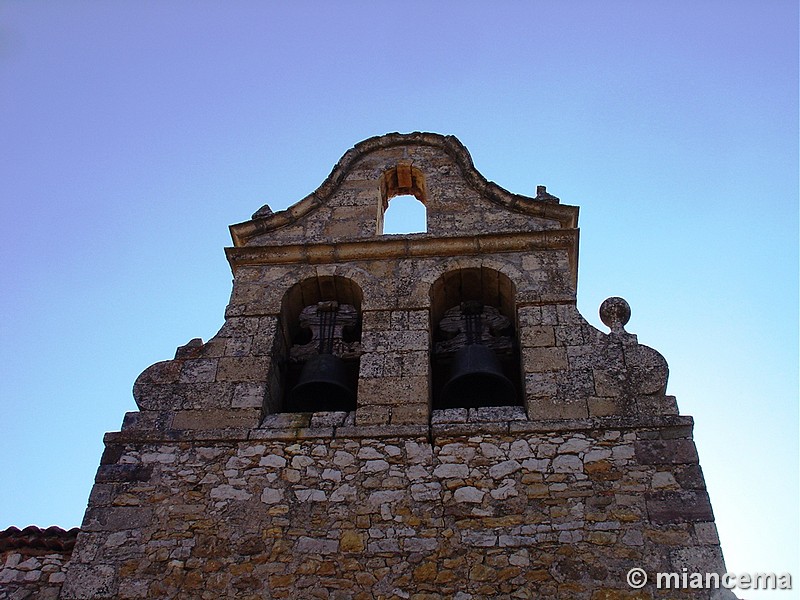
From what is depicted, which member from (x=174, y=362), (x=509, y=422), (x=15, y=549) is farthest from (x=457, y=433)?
(x=15, y=549)

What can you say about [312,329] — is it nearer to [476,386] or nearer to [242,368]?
[242,368]

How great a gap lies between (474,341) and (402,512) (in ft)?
6.51

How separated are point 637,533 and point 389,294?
2919 mm

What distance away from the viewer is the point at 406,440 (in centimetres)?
652

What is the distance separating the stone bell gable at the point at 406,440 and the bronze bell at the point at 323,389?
2 cm

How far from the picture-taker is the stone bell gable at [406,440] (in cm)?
577

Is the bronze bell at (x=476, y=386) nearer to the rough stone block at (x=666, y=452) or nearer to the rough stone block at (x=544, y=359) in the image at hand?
the rough stone block at (x=544, y=359)

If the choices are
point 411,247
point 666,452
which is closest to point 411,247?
point 411,247

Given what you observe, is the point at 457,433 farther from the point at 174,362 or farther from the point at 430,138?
the point at 430,138

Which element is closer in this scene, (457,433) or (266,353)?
(457,433)

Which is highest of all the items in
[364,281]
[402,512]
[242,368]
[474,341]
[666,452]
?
[364,281]

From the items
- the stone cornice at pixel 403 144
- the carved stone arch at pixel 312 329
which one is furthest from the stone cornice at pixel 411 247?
the stone cornice at pixel 403 144

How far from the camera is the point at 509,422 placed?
21.5 ft

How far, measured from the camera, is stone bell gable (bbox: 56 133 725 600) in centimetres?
577
